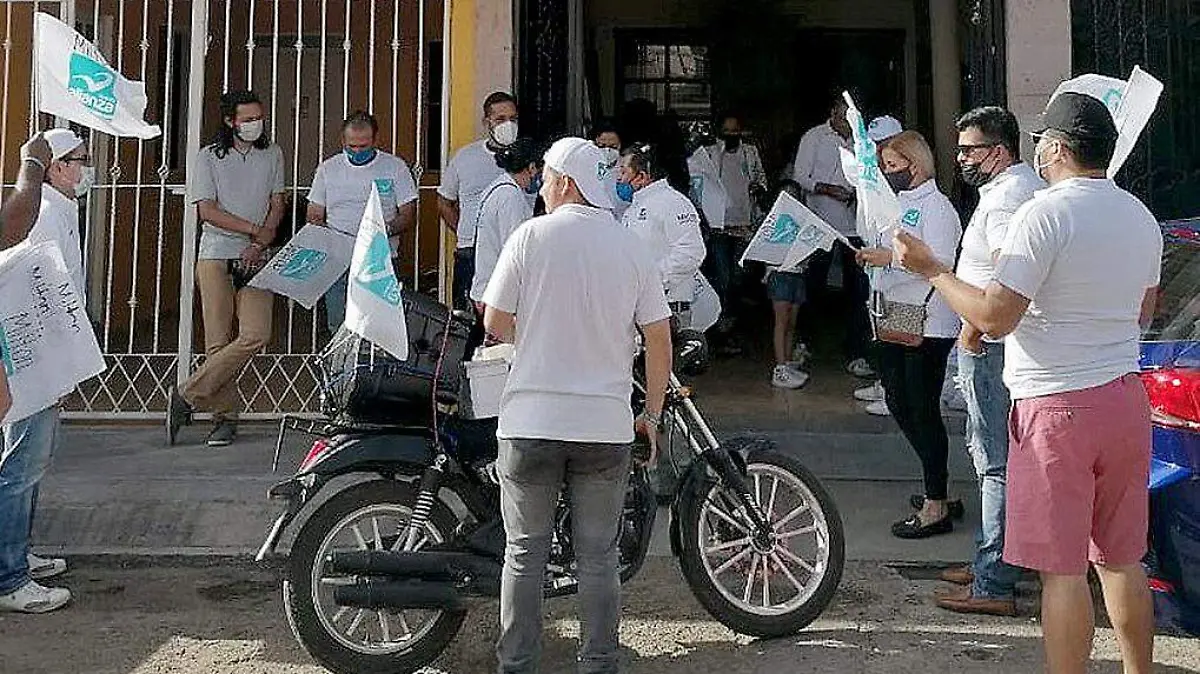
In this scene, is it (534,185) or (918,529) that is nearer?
(918,529)

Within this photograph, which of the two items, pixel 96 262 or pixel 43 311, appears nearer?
pixel 43 311

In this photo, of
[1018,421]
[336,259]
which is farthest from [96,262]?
[1018,421]

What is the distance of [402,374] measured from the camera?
4090 mm

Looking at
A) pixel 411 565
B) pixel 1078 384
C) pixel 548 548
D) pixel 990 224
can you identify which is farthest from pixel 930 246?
pixel 411 565

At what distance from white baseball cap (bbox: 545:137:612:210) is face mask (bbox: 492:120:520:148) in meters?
3.08

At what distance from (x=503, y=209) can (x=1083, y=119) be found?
3.03m

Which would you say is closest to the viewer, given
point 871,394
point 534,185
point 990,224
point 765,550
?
point 990,224

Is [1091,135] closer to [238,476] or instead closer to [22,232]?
[22,232]

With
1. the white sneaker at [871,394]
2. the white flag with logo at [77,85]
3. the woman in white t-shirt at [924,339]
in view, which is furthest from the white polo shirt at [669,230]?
the white flag with logo at [77,85]

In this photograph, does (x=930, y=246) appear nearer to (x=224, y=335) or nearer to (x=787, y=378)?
(x=787, y=378)

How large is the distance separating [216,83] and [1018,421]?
6787 mm

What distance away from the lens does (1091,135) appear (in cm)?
336

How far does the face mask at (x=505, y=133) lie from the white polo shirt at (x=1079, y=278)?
3825 millimetres

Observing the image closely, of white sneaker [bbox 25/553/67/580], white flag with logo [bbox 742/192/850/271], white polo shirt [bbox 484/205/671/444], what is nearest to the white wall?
white flag with logo [bbox 742/192/850/271]
